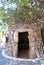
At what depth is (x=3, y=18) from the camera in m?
5.29

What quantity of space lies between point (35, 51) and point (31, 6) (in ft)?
8.64

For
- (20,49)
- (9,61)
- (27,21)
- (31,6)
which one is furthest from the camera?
(20,49)

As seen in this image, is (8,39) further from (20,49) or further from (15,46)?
(20,49)

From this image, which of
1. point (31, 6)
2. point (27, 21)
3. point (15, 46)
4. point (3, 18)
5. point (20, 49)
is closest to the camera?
point (31, 6)

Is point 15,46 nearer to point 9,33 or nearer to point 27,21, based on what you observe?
point 9,33

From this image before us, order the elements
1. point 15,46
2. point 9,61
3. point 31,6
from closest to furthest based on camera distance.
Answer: point 31,6 → point 9,61 → point 15,46

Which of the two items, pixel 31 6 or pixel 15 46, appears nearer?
pixel 31 6

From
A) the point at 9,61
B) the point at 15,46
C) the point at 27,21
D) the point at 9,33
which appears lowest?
the point at 9,61

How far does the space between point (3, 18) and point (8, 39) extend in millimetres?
1295

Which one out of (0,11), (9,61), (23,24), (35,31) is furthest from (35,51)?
(0,11)

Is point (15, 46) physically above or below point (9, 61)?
above

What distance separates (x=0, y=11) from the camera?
4.68 m

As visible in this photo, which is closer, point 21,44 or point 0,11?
point 0,11

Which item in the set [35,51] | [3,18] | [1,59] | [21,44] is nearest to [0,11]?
[3,18]
